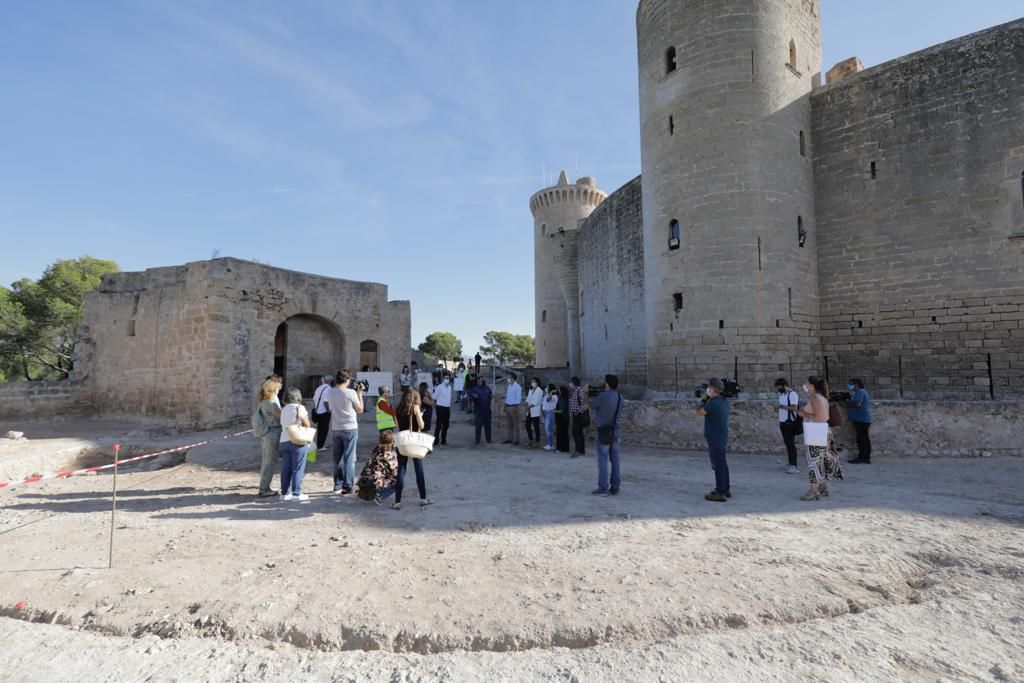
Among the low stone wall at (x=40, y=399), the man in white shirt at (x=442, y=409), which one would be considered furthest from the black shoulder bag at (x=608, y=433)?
the low stone wall at (x=40, y=399)

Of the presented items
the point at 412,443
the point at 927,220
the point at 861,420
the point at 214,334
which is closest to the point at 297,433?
the point at 412,443

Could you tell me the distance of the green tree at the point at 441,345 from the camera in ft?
203

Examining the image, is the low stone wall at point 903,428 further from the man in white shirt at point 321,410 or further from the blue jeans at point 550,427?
the man in white shirt at point 321,410

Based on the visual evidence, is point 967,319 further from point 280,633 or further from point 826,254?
point 280,633

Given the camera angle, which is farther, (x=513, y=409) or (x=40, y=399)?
(x=40, y=399)

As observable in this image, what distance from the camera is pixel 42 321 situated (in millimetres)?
26125

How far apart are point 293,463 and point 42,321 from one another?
3030 centimetres

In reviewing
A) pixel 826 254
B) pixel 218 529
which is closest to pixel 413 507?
pixel 218 529

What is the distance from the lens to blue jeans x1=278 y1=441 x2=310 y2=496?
598 centimetres

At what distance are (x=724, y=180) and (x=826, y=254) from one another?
4060 mm

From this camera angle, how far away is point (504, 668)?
2.68 metres

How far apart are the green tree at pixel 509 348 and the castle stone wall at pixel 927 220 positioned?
5073 cm

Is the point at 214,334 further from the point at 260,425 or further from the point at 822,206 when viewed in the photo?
the point at 822,206

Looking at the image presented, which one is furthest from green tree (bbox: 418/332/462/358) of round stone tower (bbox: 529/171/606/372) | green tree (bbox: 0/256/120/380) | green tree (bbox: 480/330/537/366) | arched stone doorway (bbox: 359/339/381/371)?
arched stone doorway (bbox: 359/339/381/371)
